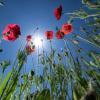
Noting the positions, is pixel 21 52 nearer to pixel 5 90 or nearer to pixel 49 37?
pixel 5 90

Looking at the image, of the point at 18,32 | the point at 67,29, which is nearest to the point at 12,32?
the point at 18,32

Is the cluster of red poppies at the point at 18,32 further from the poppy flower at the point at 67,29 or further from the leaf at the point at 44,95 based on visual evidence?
the leaf at the point at 44,95

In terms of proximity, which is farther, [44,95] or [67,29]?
[67,29]

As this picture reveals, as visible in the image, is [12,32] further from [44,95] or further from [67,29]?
[44,95]

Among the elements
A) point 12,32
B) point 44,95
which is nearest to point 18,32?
point 12,32

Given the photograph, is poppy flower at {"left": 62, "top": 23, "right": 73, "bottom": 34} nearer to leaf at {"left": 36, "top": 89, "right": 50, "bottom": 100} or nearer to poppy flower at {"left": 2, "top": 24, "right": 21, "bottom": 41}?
poppy flower at {"left": 2, "top": 24, "right": 21, "bottom": 41}

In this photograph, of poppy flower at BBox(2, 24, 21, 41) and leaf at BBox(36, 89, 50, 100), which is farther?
poppy flower at BBox(2, 24, 21, 41)

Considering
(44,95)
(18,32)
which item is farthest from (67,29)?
(44,95)

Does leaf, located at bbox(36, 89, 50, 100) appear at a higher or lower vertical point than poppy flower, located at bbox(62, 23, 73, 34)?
higher

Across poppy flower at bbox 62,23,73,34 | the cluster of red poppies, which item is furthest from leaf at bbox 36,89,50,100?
poppy flower at bbox 62,23,73,34

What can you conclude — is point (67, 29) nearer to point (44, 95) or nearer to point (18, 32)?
point (18, 32)

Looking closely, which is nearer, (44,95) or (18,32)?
(44,95)

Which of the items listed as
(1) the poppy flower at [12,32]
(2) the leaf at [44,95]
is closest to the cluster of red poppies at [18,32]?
(1) the poppy flower at [12,32]
